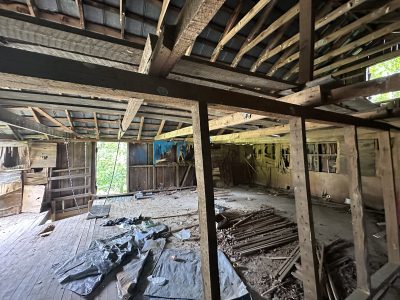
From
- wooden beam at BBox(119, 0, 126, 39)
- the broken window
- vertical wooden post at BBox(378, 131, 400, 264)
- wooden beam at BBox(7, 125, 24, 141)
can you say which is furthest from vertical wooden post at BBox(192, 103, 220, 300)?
the broken window

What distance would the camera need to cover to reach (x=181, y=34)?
0.85 meters

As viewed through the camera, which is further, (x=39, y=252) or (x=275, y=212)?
(x=275, y=212)

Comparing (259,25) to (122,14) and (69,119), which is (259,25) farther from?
(69,119)

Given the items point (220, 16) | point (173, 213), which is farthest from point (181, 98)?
point (173, 213)

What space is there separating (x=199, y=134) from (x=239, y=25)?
2.70m

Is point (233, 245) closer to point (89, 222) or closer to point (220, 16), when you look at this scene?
point (89, 222)

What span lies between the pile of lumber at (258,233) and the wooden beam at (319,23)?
3.61m

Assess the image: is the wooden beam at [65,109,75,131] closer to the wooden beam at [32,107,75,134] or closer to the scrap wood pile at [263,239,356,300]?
the wooden beam at [32,107,75,134]

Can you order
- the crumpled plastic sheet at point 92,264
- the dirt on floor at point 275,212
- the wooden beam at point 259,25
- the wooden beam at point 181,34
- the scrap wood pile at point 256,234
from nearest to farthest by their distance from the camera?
1. the wooden beam at point 181,34
2. the crumpled plastic sheet at point 92,264
3. the dirt on floor at point 275,212
4. the wooden beam at point 259,25
5. the scrap wood pile at point 256,234

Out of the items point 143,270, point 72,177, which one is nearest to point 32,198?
point 72,177

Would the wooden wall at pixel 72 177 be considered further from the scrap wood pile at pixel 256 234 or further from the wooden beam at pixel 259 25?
the wooden beam at pixel 259 25

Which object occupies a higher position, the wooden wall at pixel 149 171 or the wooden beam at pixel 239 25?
the wooden beam at pixel 239 25

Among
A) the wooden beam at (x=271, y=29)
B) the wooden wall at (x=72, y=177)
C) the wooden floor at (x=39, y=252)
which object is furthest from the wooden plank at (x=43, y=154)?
the wooden beam at (x=271, y=29)

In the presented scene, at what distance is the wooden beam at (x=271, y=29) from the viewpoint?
295 centimetres
